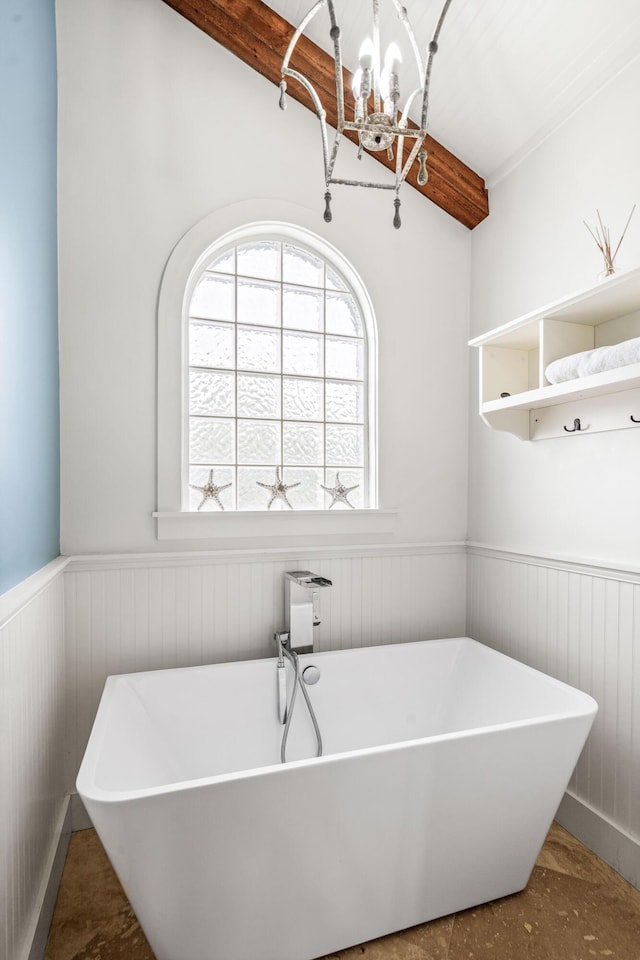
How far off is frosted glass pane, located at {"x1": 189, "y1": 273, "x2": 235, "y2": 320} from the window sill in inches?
33.8

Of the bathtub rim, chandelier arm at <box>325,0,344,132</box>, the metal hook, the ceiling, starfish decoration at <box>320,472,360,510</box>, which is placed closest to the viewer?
the bathtub rim

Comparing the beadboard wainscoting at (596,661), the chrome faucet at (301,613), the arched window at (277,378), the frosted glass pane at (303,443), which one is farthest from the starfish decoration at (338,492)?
the beadboard wainscoting at (596,661)

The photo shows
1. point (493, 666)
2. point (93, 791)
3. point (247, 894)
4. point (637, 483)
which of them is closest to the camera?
point (93, 791)

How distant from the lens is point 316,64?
210cm

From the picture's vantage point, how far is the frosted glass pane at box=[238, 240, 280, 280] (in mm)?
2320

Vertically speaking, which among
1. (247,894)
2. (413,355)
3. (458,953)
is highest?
(413,355)

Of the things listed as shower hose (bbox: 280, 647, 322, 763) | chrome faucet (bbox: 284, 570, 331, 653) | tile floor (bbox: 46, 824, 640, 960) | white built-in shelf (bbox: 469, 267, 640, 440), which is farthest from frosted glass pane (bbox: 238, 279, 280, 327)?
tile floor (bbox: 46, 824, 640, 960)

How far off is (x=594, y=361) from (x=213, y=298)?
152 centimetres

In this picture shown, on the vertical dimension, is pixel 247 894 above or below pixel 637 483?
below

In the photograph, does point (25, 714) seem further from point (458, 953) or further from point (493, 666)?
point (493, 666)

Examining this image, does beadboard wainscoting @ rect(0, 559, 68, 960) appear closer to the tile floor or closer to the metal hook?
the tile floor

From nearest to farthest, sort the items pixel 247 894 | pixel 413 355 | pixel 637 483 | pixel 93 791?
pixel 93 791 → pixel 247 894 → pixel 637 483 → pixel 413 355

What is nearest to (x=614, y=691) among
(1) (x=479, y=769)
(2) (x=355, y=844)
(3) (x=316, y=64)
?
(1) (x=479, y=769)

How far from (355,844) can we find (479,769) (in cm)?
38
